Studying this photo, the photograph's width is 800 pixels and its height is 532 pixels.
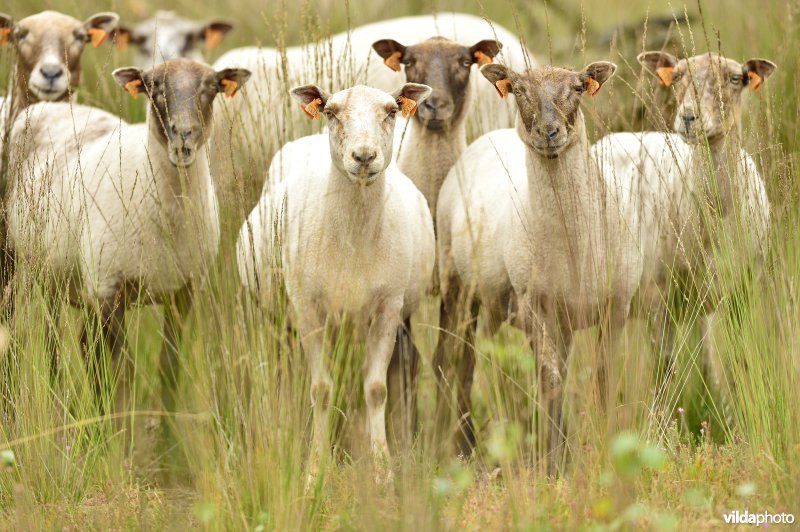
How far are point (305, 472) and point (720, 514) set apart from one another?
1.36m

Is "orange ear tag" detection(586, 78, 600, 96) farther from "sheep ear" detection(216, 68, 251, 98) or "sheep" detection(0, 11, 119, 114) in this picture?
"sheep" detection(0, 11, 119, 114)

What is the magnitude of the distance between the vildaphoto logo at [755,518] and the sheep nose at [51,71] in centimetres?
481

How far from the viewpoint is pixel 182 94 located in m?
5.88

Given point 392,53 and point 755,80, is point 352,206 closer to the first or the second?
point 392,53

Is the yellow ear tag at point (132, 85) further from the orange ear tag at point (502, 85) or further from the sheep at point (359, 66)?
the orange ear tag at point (502, 85)

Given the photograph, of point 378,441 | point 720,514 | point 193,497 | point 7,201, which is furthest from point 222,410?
point 720,514

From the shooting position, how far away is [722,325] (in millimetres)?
4805

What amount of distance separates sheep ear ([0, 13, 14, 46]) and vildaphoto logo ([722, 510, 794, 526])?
5.30 m

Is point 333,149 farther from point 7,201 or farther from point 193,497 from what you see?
point 193,497

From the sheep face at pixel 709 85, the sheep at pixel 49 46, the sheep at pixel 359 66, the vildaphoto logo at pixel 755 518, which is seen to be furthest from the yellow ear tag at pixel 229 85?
the vildaphoto logo at pixel 755 518

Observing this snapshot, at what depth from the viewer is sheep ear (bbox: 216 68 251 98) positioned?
5.97m

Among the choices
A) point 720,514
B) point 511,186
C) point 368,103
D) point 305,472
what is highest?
point 368,103

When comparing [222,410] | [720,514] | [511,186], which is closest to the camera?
[720,514]

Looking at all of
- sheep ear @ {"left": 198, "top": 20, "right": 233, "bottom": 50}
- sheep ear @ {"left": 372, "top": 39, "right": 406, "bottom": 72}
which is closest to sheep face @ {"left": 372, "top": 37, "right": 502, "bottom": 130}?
sheep ear @ {"left": 372, "top": 39, "right": 406, "bottom": 72}
